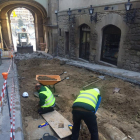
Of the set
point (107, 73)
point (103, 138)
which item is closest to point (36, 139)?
point (103, 138)

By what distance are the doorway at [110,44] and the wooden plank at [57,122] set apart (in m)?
5.87

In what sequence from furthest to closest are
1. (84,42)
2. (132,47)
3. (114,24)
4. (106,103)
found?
1. (84,42)
2. (114,24)
3. (132,47)
4. (106,103)

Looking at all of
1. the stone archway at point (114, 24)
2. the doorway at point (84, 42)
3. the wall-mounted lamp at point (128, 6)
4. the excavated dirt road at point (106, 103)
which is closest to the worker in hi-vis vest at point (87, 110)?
the excavated dirt road at point (106, 103)

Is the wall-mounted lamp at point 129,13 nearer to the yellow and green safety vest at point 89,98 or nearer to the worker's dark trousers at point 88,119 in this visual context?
the yellow and green safety vest at point 89,98

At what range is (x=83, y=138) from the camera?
3.29m

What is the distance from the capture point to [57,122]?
12.2 ft

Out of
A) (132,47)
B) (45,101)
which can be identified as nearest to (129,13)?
(132,47)

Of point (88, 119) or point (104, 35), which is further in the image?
point (104, 35)

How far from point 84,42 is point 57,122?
792 cm

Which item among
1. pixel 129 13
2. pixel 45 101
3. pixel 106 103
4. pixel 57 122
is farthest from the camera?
pixel 129 13

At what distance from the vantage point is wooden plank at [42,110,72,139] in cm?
331

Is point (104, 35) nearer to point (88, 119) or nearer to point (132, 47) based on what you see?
point (132, 47)

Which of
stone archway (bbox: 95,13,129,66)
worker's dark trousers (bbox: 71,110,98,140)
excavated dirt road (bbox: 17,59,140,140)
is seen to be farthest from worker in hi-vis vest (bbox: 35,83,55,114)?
stone archway (bbox: 95,13,129,66)

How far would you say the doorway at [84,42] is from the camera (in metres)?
10.0
